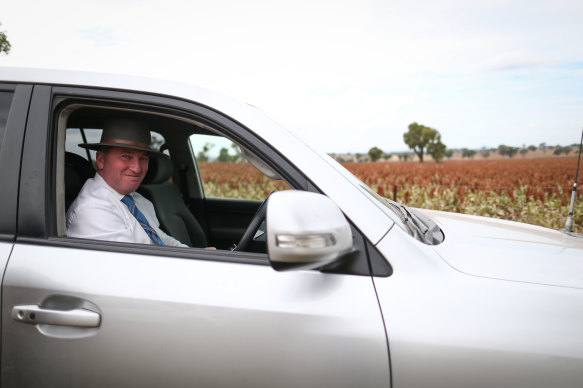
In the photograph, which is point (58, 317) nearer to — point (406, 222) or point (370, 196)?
point (370, 196)

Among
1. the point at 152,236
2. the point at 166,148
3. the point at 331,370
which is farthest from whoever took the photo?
the point at 166,148

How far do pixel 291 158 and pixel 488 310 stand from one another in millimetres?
773

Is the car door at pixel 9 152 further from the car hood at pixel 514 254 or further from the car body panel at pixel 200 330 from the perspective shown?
the car hood at pixel 514 254

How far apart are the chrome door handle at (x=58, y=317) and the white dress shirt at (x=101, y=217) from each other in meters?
0.49

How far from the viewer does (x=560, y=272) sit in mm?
1355

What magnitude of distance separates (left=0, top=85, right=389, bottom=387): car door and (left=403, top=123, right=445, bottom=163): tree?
70.0 m

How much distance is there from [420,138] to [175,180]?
7262cm

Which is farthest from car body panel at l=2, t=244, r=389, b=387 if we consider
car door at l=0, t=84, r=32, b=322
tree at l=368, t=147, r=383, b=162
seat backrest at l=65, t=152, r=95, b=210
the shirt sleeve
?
tree at l=368, t=147, r=383, b=162

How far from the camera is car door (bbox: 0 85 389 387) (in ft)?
3.84

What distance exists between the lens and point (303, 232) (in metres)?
1.04

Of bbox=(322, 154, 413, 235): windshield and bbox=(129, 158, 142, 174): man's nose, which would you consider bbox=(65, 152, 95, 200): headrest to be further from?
bbox=(322, 154, 413, 235): windshield

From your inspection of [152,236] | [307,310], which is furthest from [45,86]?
[307,310]

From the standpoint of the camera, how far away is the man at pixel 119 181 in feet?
6.38

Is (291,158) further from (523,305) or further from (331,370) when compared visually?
(523,305)
